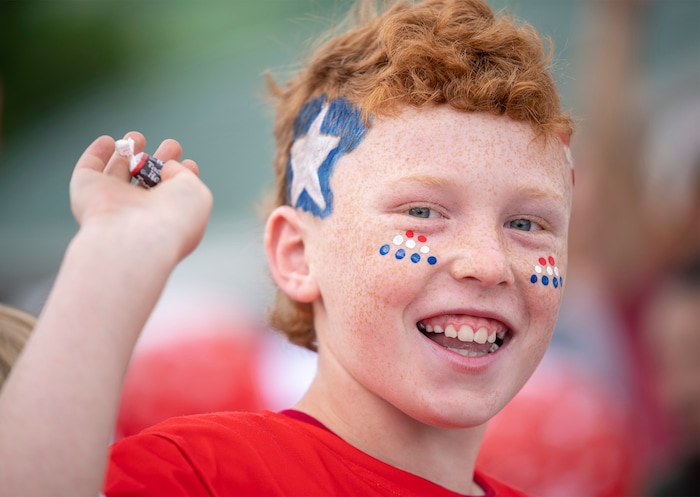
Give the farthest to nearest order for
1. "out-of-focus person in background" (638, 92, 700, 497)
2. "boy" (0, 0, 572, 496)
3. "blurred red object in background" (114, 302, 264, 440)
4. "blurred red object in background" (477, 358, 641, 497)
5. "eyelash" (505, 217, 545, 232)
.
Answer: "out-of-focus person in background" (638, 92, 700, 497)
"blurred red object in background" (114, 302, 264, 440)
"blurred red object in background" (477, 358, 641, 497)
"eyelash" (505, 217, 545, 232)
"boy" (0, 0, 572, 496)

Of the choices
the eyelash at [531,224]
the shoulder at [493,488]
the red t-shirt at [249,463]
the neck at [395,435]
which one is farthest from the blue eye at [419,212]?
the shoulder at [493,488]

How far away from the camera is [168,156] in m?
1.75

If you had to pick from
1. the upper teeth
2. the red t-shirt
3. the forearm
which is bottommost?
the red t-shirt

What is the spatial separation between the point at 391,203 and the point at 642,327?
3867 millimetres

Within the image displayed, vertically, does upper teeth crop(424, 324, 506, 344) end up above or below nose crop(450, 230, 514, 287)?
below

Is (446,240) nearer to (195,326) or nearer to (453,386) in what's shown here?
(453,386)

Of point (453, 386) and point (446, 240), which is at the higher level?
point (446, 240)

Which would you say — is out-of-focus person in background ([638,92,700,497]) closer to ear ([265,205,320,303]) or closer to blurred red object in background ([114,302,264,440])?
blurred red object in background ([114,302,264,440])

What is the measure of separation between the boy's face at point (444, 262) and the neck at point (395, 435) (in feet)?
0.11

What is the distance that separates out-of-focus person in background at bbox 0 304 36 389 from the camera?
2.14m

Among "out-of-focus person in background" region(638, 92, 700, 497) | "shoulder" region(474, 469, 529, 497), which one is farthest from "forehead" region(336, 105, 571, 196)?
"out-of-focus person in background" region(638, 92, 700, 497)

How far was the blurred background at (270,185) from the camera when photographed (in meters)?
4.09

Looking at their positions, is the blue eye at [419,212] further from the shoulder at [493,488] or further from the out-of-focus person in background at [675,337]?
the out-of-focus person in background at [675,337]

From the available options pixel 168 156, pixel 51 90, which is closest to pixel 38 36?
pixel 51 90
